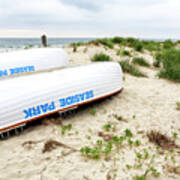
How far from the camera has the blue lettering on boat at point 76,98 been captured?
3778 mm

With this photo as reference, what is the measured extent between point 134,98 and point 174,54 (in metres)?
3.58

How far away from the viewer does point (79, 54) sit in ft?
36.1

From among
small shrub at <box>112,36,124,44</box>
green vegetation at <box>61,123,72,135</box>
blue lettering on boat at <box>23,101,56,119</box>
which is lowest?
green vegetation at <box>61,123,72,135</box>

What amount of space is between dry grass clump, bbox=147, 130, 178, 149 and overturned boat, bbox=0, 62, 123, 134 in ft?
4.81

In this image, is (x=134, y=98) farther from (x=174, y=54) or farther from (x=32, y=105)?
(x=174, y=54)

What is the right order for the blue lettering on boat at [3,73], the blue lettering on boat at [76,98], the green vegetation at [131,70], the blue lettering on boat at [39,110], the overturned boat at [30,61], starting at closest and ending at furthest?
the blue lettering on boat at [39,110]
the blue lettering on boat at [76,98]
the blue lettering on boat at [3,73]
the overturned boat at [30,61]
the green vegetation at [131,70]

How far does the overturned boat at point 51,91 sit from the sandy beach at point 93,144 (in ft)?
1.10

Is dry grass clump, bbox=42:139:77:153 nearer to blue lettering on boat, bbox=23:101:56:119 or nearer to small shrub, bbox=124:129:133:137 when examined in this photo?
blue lettering on boat, bbox=23:101:56:119

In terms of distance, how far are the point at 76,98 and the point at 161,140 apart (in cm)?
182

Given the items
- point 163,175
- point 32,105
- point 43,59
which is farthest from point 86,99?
point 43,59

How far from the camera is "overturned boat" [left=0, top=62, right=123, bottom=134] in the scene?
322 centimetres

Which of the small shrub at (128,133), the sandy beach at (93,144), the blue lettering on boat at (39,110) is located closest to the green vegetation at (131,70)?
the sandy beach at (93,144)

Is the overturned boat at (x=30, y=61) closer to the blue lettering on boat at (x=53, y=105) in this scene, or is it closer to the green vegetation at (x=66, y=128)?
the blue lettering on boat at (x=53, y=105)

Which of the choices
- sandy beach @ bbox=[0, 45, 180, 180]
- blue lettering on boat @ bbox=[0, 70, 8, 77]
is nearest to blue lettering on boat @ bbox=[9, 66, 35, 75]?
blue lettering on boat @ bbox=[0, 70, 8, 77]
